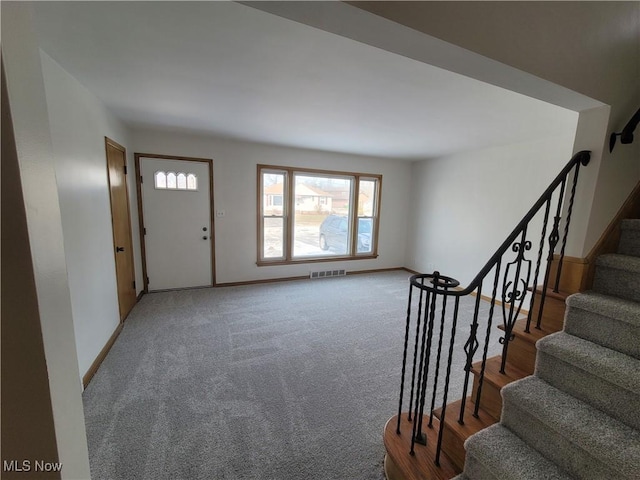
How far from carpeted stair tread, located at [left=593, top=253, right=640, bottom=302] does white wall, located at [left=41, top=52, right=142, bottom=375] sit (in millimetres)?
3507

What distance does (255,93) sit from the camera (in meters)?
2.26

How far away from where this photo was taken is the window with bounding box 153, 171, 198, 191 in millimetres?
3770

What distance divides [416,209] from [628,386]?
182 inches

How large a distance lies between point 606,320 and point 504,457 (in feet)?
2.84

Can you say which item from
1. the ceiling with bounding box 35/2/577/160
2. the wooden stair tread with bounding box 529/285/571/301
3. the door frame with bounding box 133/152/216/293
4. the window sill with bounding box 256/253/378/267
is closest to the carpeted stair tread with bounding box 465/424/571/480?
the wooden stair tread with bounding box 529/285/571/301

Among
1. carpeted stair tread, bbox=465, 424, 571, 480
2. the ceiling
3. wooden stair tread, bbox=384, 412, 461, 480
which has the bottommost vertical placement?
wooden stair tread, bbox=384, 412, 461, 480

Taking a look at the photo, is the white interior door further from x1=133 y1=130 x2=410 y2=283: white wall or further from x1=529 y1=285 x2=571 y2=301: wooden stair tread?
x1=529 y1=285 x2=571 y2=301: wooden stair tread

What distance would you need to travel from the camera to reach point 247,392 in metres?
1.98

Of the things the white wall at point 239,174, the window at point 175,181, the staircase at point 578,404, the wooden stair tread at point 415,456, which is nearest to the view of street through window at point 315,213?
the white wall at point 239,174

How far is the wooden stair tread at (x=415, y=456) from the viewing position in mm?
1248

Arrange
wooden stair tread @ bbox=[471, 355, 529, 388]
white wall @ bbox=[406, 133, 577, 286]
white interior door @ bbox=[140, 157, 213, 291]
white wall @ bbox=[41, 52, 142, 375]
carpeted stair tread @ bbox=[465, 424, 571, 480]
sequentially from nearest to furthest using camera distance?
carpeted stair tread @ bbox=[465, 424, 571, 480] < wooden stair tread @ bbox=[471, 355, 529, 388] < white wall @ bbox=[41, 52, 142, 375] < white wall @ bbox=[406, 133, 577, 286] < white interior door @ bbox=[140, 157, 213, 291]

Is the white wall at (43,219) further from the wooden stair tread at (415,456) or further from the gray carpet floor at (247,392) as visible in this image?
the wooden stair tread at (415,456)

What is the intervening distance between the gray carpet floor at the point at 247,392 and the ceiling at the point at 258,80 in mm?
2373

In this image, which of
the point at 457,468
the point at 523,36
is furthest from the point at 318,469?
the point at 523,36
